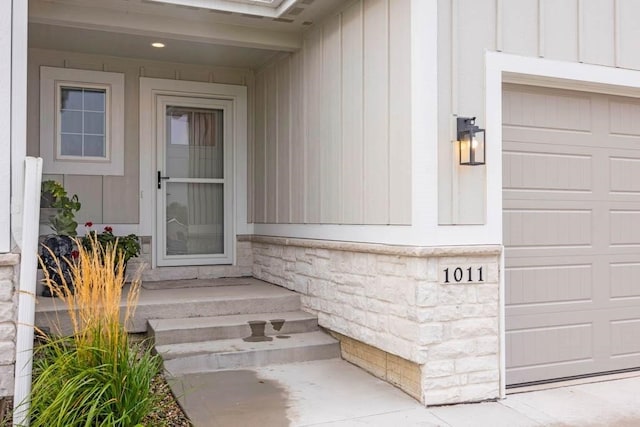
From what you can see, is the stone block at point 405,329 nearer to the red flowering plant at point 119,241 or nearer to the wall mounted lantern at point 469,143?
the wall mounted lantern at point 469,143

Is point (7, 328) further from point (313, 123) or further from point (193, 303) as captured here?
point (313, 123)

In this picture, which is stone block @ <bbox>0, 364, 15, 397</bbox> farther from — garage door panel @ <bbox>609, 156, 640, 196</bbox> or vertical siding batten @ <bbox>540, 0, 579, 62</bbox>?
garage door panel @ <bbox>609, 156, 640, 196</bbox>

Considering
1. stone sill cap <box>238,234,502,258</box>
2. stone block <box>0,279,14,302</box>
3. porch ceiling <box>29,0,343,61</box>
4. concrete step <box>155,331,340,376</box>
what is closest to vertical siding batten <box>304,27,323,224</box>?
porch ceiling <box>29,0,343,61</box>

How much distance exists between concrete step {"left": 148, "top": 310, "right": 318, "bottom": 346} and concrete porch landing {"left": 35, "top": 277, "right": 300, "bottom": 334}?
0.23 ft

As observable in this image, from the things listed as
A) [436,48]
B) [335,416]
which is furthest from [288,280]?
[436,48]

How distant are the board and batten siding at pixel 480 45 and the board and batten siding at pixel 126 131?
11.5 feet

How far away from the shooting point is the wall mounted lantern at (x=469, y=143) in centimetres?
361

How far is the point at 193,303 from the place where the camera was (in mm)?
4820

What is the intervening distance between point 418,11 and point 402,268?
168cm

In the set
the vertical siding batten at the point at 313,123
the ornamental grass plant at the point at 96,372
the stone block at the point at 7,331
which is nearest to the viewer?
the ornamental grass plant at the point at 96,372

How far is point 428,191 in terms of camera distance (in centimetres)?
361

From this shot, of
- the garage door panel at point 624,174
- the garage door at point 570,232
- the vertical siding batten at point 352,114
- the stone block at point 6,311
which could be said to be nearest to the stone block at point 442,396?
the garage door at point 570,232

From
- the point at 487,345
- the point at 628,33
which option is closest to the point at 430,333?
the point at 487,345

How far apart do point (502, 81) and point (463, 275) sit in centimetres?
141
